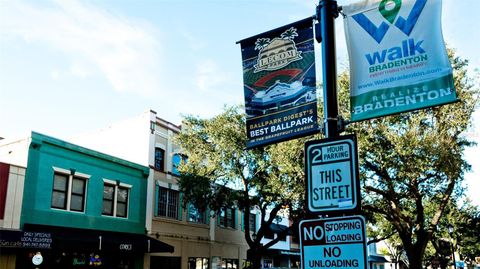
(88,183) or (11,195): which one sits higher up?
(88,183)

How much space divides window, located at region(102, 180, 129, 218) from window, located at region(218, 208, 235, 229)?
8.90 m

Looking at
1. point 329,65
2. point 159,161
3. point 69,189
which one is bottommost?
point 329,65

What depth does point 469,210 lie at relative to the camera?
37594 mm

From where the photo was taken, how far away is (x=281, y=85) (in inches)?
221

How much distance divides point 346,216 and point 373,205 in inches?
716

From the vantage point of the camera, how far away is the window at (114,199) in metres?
22.9

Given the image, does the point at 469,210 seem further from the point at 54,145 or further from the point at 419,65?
the point at 419,65

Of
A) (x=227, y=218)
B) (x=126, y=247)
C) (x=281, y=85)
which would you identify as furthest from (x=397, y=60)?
(x=227, y=218)

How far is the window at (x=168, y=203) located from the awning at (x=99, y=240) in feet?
8.08

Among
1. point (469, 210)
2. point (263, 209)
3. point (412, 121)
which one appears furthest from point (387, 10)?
point (469, 210)

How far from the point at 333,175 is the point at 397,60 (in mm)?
1481

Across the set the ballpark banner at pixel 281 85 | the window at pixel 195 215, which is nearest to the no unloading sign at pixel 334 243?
the ballpark banner at pixel 281 85

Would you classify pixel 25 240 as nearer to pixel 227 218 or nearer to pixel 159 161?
pixel 159 161

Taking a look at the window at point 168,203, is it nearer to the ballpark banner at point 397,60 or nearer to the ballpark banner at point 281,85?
the ballpark banner at point 281,85
